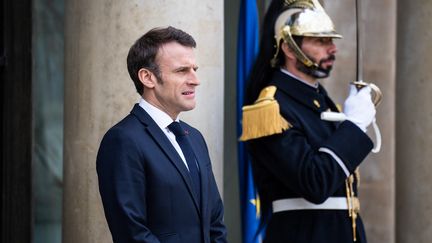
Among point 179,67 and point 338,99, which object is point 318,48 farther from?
point 179,67

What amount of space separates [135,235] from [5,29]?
2533 mm

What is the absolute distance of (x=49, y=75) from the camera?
20.8ft

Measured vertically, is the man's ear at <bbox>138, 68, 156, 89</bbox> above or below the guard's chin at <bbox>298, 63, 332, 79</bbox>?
below

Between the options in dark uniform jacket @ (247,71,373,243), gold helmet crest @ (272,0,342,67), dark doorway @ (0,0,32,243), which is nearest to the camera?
dark uniform jacket @ (247,71,373,243)

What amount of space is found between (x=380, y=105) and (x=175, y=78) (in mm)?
2809

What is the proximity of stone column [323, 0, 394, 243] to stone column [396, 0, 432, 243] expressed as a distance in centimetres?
8

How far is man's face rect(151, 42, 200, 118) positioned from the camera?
3.71 m

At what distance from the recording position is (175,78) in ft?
12.2

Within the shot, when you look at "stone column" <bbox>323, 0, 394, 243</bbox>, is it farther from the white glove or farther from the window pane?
the window pane

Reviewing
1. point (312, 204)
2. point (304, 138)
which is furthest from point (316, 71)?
point (312, 204)

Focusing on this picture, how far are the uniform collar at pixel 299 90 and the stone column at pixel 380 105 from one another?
3.39ft

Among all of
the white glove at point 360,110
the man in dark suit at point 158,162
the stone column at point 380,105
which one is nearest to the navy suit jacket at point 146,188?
the man in dark suit at point 158,162

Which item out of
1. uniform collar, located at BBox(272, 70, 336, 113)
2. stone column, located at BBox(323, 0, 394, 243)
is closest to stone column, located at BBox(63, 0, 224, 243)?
uniform collar, located at BBox(272, 70, 336, 113)

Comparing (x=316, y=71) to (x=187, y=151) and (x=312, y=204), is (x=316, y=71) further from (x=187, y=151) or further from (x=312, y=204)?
(x=187, y=151)
